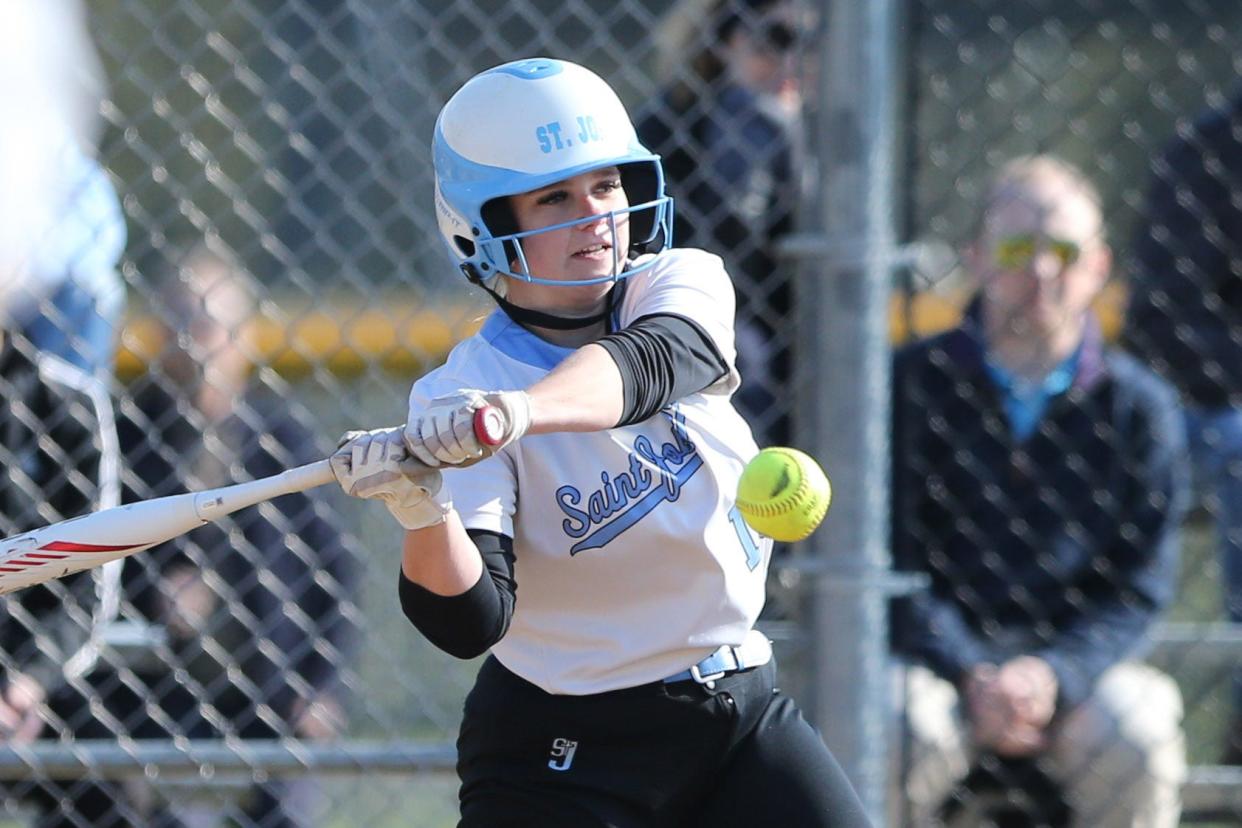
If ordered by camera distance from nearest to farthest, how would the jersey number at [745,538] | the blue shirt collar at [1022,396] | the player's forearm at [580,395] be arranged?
the player's forearm at [580,395] → the jersey number at [745,538] → the blue shirt collar at [1022,396]

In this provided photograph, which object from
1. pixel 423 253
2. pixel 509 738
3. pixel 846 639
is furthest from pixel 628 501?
pixel 423 253

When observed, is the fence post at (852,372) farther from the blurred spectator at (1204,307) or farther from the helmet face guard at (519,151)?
the blurred spectator at (1204,307)

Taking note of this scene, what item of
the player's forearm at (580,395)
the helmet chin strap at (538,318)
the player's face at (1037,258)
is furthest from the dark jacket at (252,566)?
the player's face at (1037,258)

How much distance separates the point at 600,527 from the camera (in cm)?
244

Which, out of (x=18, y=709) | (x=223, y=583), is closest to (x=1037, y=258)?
(x=223, y=583)

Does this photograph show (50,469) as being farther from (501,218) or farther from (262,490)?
(262,490)

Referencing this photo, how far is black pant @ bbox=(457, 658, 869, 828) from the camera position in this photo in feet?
8.12

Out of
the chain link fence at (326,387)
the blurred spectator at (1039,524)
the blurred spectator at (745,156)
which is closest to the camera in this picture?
the chain link fence at (326,387)

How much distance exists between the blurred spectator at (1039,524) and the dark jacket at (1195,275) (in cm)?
22

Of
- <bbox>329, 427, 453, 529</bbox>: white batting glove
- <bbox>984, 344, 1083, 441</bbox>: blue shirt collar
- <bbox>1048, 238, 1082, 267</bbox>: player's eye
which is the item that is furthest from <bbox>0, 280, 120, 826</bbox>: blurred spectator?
<bbox>1048, 238, 1082, 267</bbox>: player's eye

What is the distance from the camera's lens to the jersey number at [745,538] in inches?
99.5

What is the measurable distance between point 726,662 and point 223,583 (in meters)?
1.68

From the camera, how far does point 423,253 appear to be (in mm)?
5418

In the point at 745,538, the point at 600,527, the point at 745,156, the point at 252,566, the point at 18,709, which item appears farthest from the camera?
the point at 252,566
